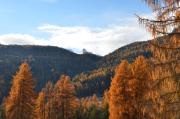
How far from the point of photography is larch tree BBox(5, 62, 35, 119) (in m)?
55.6

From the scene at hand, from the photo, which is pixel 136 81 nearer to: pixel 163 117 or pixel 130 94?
pixel 130 94

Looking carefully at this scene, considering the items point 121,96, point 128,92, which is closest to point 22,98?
point 121,96

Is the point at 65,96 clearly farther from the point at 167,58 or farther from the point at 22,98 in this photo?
the point at 167,58

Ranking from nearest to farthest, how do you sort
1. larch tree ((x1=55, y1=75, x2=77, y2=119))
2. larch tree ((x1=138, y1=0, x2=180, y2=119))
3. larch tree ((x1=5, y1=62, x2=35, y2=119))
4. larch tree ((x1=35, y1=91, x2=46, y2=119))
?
larch tree ((x1=138, y1=0, x2=180, y2=119)) < larch tree ((x1=5, y1=62, x2=35, y2=119)) < larch tree ((x1=55, y1=75, x2=77, y2=119)) < larch tree ((x1=35, y1=91, x2=46, y2=119))

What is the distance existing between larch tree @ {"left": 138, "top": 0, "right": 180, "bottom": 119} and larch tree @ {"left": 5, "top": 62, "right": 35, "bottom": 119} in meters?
42.7

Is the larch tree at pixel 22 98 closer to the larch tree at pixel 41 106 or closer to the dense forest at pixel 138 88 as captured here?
the dense forest at pixel 138 88

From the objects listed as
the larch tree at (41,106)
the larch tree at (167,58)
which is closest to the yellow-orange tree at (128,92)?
the larch tree at (167,58)

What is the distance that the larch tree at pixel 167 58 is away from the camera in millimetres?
14062

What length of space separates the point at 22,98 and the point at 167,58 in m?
43.7

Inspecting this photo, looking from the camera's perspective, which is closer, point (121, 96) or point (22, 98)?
point (121, 96)

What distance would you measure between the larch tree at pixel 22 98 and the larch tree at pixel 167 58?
4273 centimetres

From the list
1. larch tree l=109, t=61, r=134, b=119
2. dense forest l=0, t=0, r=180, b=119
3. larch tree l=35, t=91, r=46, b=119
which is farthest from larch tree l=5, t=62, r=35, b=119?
larch tree l=35, t=91, r=46, b=119

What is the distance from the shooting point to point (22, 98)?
56.1 m

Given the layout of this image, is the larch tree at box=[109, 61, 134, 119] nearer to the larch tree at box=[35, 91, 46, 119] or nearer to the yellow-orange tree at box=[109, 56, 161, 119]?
the yellow-orange tree at box=[109, 56, 161, 119]
